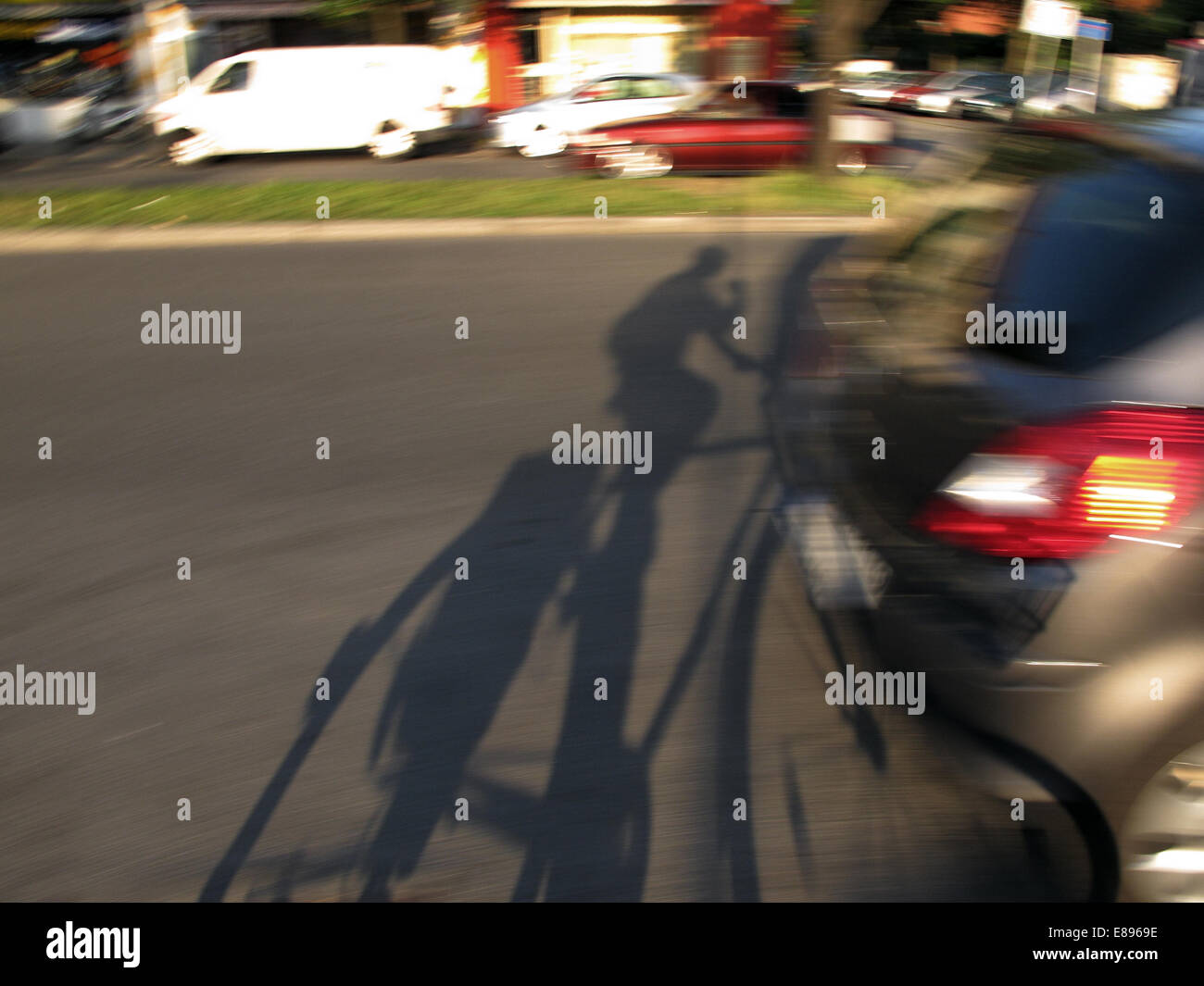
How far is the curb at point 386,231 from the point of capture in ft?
38.3

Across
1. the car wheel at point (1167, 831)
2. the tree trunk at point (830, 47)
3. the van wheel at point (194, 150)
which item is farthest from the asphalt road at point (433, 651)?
the van wheel at point (194, 150)

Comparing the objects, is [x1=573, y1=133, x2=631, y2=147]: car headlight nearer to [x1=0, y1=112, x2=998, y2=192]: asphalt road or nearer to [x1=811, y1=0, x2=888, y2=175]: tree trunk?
[x1=0, y1=112, x2=998, y2=192]: asphalt road

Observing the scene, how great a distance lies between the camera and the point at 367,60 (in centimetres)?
2000

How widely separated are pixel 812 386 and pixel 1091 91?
22.1m

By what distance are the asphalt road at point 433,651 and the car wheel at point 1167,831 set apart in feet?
0.59

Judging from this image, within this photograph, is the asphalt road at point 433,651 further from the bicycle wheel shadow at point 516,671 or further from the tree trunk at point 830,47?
the tree trunk at point 830,47

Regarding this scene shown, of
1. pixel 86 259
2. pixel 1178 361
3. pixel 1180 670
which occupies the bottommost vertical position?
pixel 86 259

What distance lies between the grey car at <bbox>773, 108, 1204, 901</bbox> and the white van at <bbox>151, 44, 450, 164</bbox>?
1780 cm

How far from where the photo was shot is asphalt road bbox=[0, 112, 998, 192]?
55.2 ft

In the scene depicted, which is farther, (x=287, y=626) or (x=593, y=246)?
(x=593, y=246)

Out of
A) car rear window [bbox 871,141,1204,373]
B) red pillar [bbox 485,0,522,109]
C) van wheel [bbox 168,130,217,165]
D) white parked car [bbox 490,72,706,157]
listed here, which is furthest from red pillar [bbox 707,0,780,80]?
car rear window [bbox 871,141,1204,373]

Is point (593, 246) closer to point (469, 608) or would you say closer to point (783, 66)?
point (469, 608)
